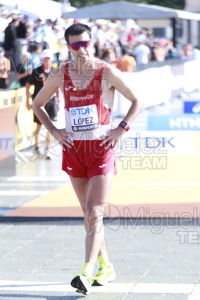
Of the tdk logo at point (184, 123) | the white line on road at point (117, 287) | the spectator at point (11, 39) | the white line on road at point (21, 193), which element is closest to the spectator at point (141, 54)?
the spectator at point (11, 39)

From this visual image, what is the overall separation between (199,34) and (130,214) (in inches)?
1657

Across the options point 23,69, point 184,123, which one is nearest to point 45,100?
point 184,123

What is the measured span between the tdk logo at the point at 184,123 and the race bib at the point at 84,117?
30.1 ft

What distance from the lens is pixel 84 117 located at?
6.71 meters

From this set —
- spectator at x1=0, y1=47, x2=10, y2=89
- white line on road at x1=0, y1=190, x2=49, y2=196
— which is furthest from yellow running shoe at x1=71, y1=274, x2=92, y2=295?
spectator at x1=0, y1=47, x2=10, y2=89

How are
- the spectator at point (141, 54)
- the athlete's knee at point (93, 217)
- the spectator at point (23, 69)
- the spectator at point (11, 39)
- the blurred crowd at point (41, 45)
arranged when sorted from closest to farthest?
the athlete's knee at point (93, 217) → the spectator at point (23, 69) → the blurred crowd at point (41, 45) → the spectator at point (11, 39) → the spectator at point (141, 54)

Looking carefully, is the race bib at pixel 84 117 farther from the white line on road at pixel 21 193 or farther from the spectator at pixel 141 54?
the spectator at pixel 141 54

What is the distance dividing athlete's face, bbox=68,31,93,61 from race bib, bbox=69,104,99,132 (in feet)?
1.21

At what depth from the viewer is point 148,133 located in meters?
15.2

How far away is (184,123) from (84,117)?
32.6 ft

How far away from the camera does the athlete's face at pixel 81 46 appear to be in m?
6.65

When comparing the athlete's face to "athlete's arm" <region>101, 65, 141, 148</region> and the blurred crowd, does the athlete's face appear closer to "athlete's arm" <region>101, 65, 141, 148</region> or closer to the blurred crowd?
"athlete's arm" <region>101, 65, 141, 148</region>

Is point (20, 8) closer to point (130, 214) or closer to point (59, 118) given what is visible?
point (59, 118)

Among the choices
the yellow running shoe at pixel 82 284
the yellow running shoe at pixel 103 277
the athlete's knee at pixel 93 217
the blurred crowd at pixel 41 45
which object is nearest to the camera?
the yellow running shoe at pixel 82 284
